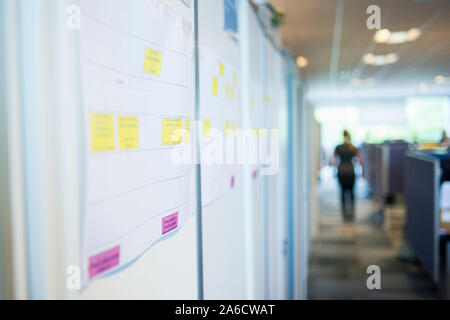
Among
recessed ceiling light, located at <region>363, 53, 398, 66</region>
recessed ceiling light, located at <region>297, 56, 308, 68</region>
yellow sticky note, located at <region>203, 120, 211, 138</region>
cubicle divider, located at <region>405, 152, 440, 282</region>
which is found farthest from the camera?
recessed ceiling light, located at <region>297, 56, 308, 68</region>

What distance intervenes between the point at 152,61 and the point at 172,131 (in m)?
0.12

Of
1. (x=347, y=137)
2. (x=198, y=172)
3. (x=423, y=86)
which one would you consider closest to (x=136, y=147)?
(x=198, y=172)

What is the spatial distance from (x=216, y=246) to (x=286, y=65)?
1.76 m

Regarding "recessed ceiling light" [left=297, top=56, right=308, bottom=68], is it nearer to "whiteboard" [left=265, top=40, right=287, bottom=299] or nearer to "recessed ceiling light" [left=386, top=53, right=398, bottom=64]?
"recessed ceiling light" [left=386, top=53, right=398, bottom=64]

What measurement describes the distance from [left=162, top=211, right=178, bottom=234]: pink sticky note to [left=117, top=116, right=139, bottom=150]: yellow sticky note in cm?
16

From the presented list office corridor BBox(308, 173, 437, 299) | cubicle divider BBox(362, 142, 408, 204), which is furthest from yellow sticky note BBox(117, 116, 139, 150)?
cubicle divider BBox(362, 142, 408, 204)

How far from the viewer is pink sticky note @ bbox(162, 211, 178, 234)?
597mm

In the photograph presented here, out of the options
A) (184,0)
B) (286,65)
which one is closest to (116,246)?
(184,0)

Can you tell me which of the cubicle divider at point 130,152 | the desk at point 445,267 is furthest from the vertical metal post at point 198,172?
the desk at point 445,267

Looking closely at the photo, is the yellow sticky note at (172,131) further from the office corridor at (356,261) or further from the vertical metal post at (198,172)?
the office corridor at (356,261)

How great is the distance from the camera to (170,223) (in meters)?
0.62

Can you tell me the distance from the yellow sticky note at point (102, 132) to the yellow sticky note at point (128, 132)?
0.06 feet

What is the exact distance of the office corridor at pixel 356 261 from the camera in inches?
106
